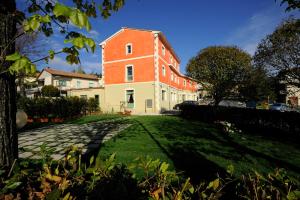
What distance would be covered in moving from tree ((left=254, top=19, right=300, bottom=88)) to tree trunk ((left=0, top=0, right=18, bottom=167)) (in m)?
19.3

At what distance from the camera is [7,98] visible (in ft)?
6.97

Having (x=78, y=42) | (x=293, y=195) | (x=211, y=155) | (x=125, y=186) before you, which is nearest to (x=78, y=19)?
(x=78, y=42)

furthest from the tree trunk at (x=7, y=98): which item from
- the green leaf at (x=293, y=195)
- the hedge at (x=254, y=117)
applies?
the hedge at (x=254, y=117)

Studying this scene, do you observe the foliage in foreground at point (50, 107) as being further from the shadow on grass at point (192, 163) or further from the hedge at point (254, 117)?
the shadow on grass at point (192, 163)

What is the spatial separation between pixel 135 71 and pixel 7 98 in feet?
85.5

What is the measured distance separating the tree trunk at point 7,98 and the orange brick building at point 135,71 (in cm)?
2424

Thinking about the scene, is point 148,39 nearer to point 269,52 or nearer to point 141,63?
point 141,63

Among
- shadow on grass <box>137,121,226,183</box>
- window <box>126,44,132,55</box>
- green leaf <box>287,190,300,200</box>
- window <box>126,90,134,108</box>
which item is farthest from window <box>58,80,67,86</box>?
green leaf <box>287,190,300,200</box>

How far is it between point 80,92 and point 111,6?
30.4 metres

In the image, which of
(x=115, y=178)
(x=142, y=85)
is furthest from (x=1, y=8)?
(x=142, y=85)

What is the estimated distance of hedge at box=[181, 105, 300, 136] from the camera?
34.5 feet

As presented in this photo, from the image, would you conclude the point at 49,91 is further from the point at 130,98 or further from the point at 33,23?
the point at 33,23

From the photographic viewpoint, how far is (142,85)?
27391mm

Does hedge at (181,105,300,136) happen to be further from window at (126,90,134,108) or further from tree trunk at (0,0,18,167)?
tree trunk at (0,0,18,167)
